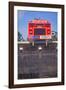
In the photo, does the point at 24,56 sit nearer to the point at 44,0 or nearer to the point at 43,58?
the point at 43,58

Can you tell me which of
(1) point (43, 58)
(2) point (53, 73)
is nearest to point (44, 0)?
(1) point (43, 58)

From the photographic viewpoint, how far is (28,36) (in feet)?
7.88

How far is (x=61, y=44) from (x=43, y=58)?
10.5 inches

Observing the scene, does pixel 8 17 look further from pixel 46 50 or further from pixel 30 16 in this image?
pixel 46 50

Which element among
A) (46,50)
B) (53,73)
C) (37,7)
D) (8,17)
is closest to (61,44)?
(46,50)

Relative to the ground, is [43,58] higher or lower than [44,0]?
lower

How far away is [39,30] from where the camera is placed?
2434 mm

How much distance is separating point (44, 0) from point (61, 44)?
1.76 feet

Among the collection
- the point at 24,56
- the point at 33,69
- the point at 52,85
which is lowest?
the point at 52,85

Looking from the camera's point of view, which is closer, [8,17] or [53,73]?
[8,17]

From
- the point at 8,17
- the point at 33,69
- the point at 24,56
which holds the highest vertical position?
the point at 8,17

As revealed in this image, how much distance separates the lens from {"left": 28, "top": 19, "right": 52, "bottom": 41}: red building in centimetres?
241

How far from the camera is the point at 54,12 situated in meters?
2.48

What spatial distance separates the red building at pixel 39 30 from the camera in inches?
94.9
